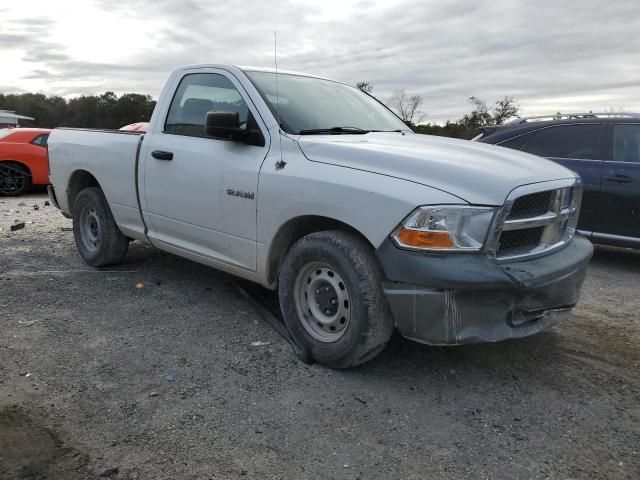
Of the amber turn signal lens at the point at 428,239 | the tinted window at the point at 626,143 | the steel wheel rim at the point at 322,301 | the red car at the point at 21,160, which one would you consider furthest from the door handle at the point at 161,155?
the red car at the point at 21,160

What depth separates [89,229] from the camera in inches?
237

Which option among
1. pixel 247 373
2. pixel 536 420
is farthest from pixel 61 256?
pixel 536 420

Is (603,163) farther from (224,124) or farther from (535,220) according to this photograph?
(224,124)

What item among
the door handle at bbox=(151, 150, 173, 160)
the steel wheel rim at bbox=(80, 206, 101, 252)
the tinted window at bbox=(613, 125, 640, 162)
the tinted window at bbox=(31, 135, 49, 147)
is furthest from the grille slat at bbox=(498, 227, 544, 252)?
the tinted window at bbox=(31, 135, 49, 147)

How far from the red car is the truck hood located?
33.8 ft

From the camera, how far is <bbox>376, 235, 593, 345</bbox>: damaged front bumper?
117 inches

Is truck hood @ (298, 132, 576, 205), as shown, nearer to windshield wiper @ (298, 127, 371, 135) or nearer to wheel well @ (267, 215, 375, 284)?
windshield wiper @ (298, 127, 371, 135)

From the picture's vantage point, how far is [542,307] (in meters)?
3.24

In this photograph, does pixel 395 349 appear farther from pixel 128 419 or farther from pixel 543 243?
pixel 128 419

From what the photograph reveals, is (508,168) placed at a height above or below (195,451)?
above

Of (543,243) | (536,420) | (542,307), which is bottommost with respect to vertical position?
(536,420)

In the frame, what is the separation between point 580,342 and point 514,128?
3.84m

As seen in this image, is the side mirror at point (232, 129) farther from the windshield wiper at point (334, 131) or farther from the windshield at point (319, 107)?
the windshield wiper at point (334, 131)

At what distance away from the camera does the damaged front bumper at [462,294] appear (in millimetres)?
2961
